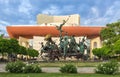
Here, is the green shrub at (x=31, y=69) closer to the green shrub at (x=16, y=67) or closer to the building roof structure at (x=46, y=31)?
the green shrub at (x=16, y=67)

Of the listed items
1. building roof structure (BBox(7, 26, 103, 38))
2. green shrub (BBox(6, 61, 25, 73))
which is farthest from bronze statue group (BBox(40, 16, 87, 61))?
building roof structure (BBox(7, 26, 103, 38))

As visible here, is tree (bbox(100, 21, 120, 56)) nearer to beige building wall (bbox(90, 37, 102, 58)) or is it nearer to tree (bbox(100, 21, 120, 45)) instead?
tree (bbox(100, 21, 120, 45))

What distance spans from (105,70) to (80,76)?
10.2 ft

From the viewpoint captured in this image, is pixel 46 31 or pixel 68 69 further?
pixel 46 31

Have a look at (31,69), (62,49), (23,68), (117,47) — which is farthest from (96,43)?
(23,68)

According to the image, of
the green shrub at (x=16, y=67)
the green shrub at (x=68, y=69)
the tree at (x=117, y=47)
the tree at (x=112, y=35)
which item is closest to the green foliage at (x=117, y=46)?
the tree at (x=117, y=47)

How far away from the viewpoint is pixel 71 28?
11831 cm

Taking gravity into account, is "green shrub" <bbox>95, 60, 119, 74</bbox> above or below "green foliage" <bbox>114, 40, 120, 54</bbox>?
below

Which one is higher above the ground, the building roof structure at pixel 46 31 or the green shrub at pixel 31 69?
the building roof structure at pixel 46 31

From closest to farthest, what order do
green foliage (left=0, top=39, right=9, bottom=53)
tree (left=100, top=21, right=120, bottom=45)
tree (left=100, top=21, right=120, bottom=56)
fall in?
green foliage (left=0, top=39, right=9, bottom=53)
tree (left=100, top=21, right=120, bottom=56)
tree (left=100, top=21, right=120, bottom=45)

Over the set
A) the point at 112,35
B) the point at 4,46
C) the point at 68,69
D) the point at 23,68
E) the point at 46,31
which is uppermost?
the point at 46,31

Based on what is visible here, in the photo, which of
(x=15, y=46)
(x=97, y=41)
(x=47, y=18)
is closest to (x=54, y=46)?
(x=15, y=46)

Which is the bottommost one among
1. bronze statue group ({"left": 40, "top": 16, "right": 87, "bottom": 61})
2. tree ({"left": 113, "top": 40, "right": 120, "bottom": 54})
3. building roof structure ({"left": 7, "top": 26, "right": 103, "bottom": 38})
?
bronze statue group ({"left": 40, "top": 16, "right": 87, "bottom": 61})

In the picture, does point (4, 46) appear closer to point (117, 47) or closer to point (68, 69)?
point (117, 47)
